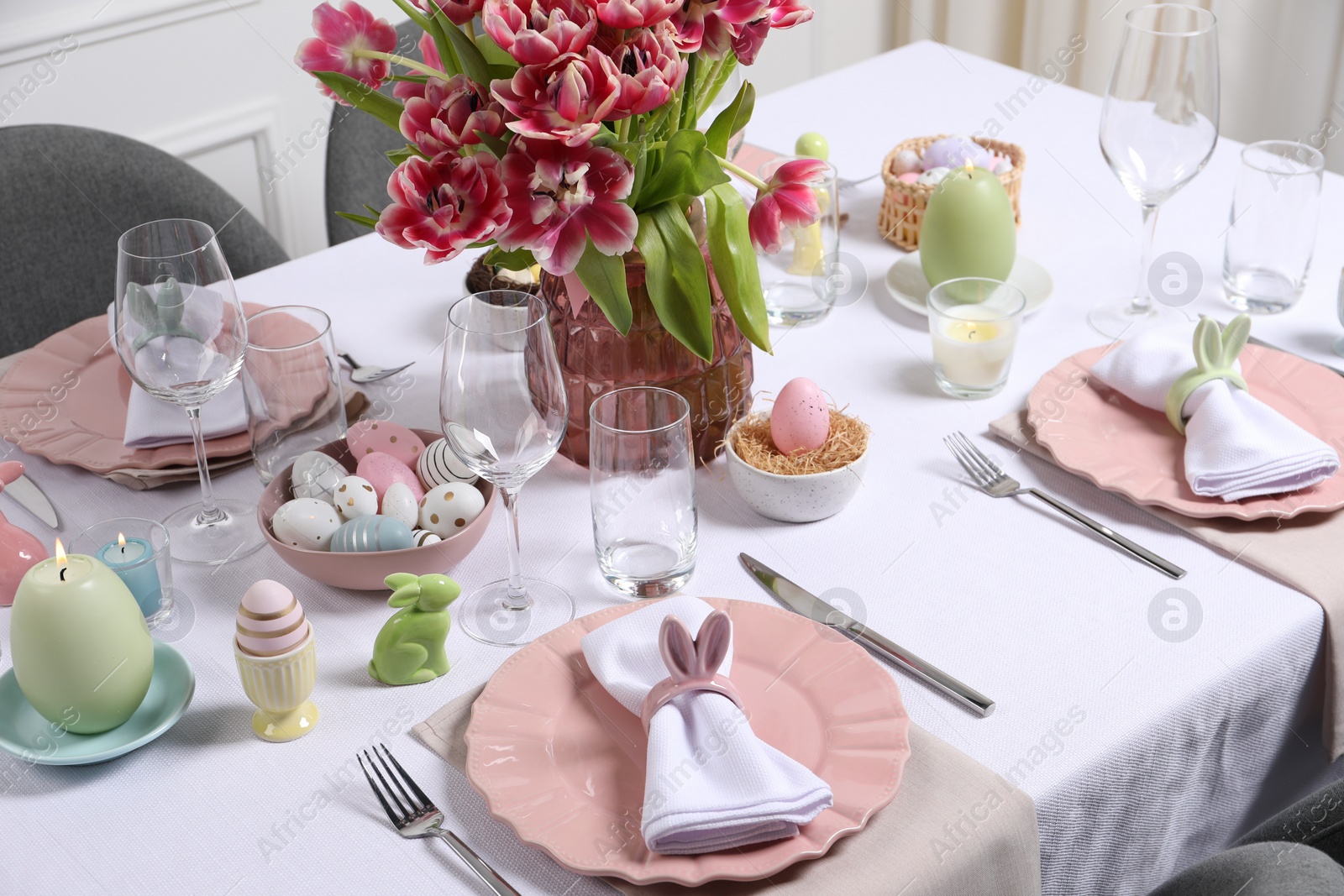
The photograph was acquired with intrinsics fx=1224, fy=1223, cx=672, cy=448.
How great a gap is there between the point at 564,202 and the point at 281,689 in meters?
0.37

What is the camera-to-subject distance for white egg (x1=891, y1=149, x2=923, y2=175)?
141 cm

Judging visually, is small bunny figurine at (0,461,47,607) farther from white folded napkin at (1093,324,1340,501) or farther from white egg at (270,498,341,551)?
white folded napkin at (1093,324,1340,501)

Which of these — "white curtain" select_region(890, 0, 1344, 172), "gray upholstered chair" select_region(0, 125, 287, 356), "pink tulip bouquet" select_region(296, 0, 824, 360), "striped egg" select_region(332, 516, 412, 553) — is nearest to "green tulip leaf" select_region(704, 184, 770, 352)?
"pink tulip bouquet" select_region(296, 0, 824, 360)

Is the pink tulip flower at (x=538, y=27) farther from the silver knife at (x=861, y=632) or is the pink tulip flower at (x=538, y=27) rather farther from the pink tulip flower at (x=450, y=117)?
the silver knife at (x=861, y=632)

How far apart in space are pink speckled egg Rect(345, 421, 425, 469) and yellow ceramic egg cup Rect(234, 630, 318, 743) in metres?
0.22

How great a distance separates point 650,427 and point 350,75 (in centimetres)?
35

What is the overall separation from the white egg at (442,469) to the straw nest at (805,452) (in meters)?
0.22

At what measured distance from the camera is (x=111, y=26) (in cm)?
231

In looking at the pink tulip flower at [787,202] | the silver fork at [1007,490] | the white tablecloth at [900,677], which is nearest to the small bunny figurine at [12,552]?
the white tablecloth at [900,677]

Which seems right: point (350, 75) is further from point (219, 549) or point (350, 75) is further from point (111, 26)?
point (111, 26)

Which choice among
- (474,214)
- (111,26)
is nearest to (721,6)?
(474,214)

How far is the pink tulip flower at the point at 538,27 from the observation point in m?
0.77

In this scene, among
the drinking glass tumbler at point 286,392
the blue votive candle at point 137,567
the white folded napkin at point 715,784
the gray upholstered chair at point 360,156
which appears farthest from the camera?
the gray upholstered chair at point 360,156

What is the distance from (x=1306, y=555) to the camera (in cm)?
92
